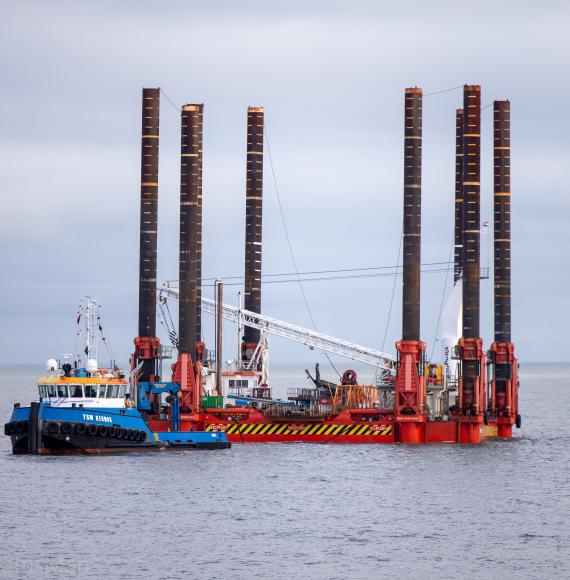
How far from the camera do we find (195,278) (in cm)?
10294

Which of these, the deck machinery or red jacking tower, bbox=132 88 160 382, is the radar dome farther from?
red jacking tower, bbox=132 88 160 382

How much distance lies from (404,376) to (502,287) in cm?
1160

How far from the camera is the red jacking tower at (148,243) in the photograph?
103688mm

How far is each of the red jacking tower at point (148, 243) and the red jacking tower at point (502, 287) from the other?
21.7 m

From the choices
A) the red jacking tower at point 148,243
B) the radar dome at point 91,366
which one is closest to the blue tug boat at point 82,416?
the radar dome at point 91,366

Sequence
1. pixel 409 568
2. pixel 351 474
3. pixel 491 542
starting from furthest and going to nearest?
1. pixel 351 474
2. pixel 491 542
3. pixel 409 568

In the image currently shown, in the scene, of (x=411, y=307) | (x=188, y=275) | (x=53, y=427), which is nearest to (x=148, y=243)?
(x=188, y=275)

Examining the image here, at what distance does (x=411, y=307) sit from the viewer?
3834 inches

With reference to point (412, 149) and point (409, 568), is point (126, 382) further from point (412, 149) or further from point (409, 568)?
point (409, 568)

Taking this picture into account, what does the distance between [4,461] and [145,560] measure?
34.6 metres

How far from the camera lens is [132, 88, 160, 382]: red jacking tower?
340 feet

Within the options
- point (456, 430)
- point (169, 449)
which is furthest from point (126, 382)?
point (456, 430)

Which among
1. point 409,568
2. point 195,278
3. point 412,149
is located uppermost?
point 412,149

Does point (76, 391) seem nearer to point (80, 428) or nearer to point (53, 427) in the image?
point (80, 428)
